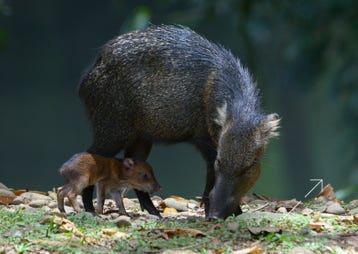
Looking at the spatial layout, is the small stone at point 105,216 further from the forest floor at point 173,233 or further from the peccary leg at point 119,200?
the peccary leg at point 119,200

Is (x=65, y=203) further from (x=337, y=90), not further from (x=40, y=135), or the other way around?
(x=40, y=135)

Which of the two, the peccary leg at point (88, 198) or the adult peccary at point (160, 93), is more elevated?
the adult peccary at point (160, 93)

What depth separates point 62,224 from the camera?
4805 mm

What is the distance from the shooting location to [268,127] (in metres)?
5.50

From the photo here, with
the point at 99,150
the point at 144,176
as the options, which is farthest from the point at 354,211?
the point at 99,150

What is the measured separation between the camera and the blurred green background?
12477 millimetres

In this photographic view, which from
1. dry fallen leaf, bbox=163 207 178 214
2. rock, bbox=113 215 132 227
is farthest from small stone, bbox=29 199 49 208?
rock, bbox=113 215 132 227

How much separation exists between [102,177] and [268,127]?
1141 mm

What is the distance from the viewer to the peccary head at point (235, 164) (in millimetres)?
5266

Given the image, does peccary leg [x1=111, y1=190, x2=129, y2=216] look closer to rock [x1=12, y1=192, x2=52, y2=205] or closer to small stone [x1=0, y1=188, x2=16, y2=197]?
rock [x1=12, y1=192, x2=52, y2=205]

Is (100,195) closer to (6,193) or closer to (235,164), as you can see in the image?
(6,193)

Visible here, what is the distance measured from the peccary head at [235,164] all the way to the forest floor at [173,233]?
111 millimetres

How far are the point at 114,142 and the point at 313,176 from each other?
1262 centimetres

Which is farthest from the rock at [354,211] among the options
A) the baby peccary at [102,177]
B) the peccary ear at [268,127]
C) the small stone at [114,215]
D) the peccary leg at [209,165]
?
the small stone at [114,215]
